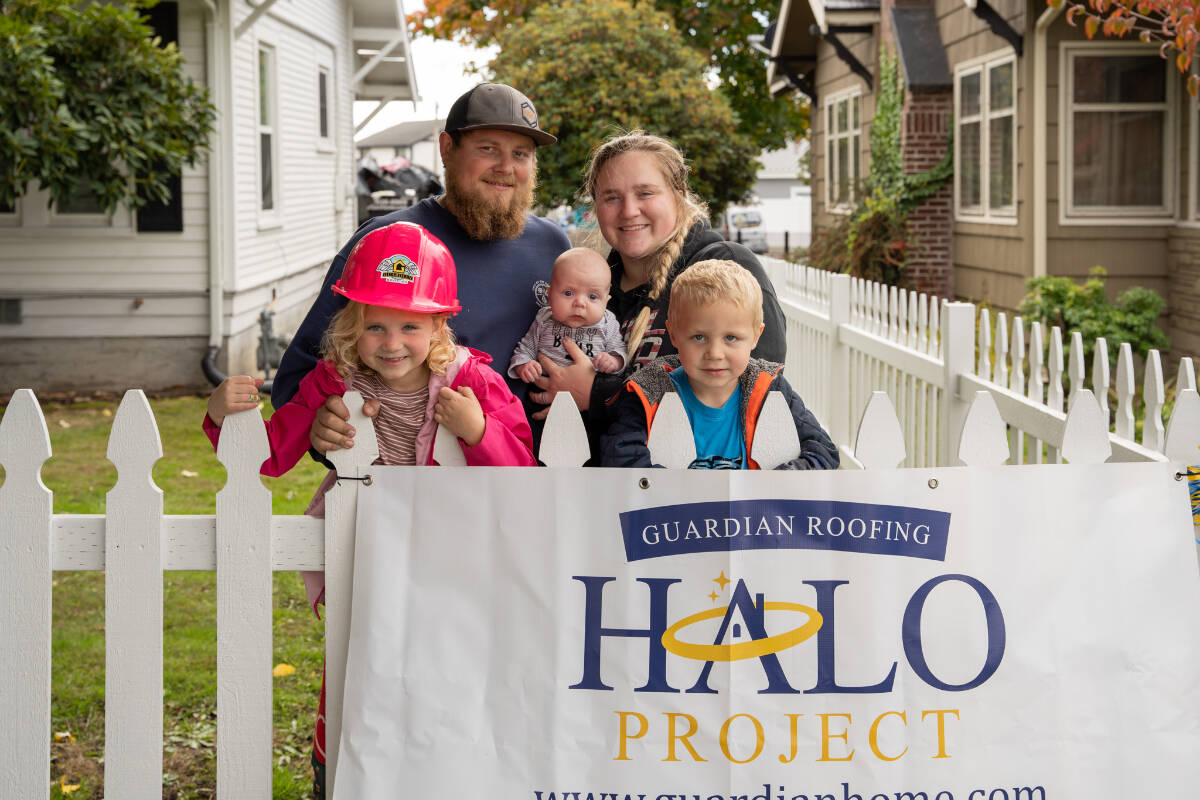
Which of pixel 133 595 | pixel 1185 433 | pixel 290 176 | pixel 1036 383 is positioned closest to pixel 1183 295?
pixel 1036 383

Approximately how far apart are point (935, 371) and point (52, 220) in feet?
29.4

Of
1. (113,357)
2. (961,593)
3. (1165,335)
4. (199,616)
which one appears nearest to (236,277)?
(113,357)

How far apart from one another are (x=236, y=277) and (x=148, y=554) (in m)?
9.60

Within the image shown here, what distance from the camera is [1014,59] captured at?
1185 centimetres

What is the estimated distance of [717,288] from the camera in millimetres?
2648

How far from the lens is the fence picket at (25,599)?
272 centimetres

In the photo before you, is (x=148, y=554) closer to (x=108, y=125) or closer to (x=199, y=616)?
(x=199, y=616)

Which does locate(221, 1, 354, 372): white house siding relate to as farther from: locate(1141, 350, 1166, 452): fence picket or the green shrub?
locate(1141, 350, 1166, 452): fence picket

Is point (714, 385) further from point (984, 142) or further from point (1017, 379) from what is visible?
point (984, 142)

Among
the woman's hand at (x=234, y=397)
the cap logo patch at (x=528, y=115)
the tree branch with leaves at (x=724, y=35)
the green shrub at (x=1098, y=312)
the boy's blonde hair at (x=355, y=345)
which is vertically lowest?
the woman's hand at (x=234, y=397)

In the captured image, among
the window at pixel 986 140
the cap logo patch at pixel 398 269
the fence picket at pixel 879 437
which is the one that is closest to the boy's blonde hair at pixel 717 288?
the fence picket at pixel 879 437

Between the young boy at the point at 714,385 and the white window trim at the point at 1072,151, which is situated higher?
the white window trim at the point at 1072,151

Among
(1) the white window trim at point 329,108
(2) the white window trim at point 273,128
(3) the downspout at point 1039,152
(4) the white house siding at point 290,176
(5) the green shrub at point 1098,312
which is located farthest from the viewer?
(1) the white window trim at point 329,108

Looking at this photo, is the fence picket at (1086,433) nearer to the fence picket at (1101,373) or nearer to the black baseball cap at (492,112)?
the fence picket at (1101,373)
